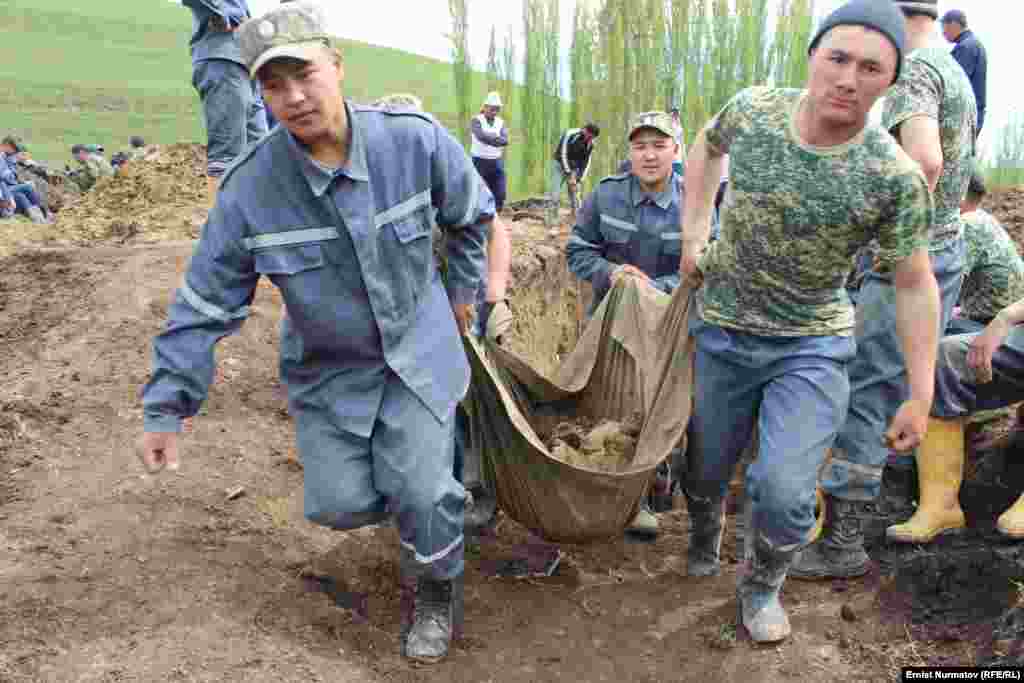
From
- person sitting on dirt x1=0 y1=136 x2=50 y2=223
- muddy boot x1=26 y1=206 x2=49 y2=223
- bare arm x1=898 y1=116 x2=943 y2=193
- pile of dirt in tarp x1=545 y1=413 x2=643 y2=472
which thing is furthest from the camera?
muddy boot x1=26 y1=206 x2=49 y2=223

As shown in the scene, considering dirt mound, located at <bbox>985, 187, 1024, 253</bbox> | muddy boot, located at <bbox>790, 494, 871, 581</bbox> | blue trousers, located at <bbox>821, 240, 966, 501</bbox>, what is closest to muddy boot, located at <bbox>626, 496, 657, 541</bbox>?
muddy boot, located at <bbox>790, 494, 871, 581</bbox>

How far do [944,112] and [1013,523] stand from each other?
141cm

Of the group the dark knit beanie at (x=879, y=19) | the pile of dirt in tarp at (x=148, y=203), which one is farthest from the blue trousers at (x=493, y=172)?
the dark knit beanie at (x=879, y=19)

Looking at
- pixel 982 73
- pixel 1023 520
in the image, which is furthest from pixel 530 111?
pixel 1023 520

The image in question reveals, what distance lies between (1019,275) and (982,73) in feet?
13.5

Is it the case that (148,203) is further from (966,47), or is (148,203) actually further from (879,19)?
(879,19)

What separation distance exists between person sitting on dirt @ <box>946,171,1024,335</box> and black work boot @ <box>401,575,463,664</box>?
238 centimetres

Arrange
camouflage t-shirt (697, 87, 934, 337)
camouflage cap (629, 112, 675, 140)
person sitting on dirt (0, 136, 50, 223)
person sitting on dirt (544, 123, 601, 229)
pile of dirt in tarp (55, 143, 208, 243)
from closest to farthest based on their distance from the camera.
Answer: camouflage t-shirt (697, 87, 934, 337)
camouflage cap (629, 112, 675, 140)
pile of dirt in tarp (55, 143, 208, 243)
person sitting on dirt (544, 123, 601, 229)
person sitting on dirt (0, 136, 50, 223)

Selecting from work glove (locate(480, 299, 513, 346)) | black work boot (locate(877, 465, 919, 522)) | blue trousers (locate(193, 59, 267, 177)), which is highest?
blue trousers (locate(193, 59, 267, 177))

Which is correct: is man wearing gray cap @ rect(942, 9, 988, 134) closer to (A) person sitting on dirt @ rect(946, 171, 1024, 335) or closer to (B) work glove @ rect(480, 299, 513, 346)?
(A) person sitting on dirt @ rect(946, 171, 1024, 335)

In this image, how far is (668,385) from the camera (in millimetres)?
2980

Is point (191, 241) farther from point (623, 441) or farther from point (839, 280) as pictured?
point (839, 280)

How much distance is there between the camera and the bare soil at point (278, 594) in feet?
7.68

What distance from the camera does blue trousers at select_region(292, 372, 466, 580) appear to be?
237 cm
